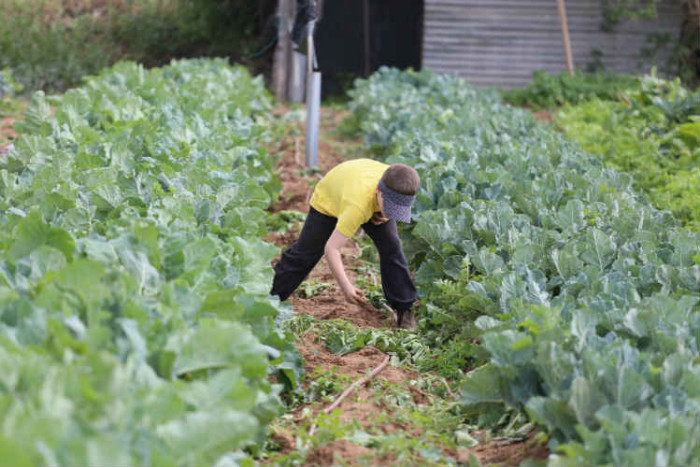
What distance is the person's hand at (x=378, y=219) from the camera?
17.7 feet

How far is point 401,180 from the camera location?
192 inches

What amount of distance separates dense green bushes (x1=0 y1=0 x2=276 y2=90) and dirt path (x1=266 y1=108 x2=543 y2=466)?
52.4 feet

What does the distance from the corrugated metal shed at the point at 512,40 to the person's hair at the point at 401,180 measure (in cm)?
1489

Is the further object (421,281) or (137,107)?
(137,107)

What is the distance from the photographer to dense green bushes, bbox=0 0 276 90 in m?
21.5

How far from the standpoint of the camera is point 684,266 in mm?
4797

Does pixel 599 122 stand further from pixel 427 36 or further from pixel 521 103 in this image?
pixel 427 36

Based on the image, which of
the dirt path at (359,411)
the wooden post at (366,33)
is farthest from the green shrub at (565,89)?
the dirt path at (359,411)

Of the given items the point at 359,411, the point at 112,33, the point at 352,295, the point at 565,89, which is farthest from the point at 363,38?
the point at 359,411

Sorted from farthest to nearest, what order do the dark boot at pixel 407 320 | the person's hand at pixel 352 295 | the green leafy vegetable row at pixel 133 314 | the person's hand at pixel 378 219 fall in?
the dark boot at pixel 407 320
the person's hand at pixel 378 219
the person's hand at pixel 352 295
the green leafy vegetable row at pixel 133 314

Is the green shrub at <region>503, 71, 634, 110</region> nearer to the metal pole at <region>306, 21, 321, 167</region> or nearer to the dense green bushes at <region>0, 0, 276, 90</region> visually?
the dense green bushes at <region>0, 0, 276, 90</region>

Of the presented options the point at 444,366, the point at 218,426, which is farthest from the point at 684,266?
the point at 218,426

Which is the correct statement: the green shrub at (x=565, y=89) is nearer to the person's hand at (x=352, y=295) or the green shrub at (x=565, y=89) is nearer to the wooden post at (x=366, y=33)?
the wooden post at (x=366, y=33)

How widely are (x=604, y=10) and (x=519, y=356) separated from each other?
17242 millimetres
